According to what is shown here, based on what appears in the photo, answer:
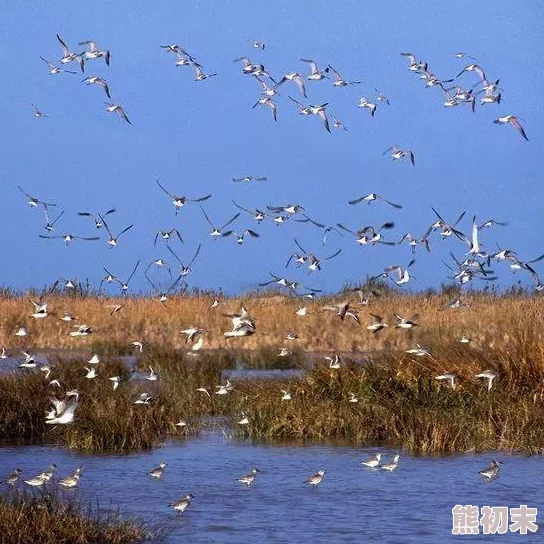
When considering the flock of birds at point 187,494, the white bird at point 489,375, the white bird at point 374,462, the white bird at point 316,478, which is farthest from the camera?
the white bird at point 489,375

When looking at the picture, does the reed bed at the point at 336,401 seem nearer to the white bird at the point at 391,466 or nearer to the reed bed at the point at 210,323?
the white bird at the point at 391,466

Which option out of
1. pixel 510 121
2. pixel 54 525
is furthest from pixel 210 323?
pixel 54 525

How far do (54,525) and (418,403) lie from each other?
29.3ft

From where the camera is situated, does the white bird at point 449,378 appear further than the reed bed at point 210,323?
No

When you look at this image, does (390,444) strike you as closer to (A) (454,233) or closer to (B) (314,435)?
(B) (314,435)

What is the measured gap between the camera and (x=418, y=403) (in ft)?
62.7

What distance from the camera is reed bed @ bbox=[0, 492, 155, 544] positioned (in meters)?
10.9

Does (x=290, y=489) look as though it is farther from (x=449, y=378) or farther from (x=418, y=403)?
(x=449, y=378)

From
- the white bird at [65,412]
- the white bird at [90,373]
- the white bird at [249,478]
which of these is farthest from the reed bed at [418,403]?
the white bird at [249,478]

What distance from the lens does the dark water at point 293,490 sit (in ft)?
42.6

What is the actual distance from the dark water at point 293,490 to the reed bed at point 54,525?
905 millimetres

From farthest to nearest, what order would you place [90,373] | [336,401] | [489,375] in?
[90,373]
[336,401]
[489,375]

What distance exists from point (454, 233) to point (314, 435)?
10423 mm

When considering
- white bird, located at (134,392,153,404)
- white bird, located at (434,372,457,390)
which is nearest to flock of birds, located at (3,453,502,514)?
white bird, located at (134,392,153,404)
